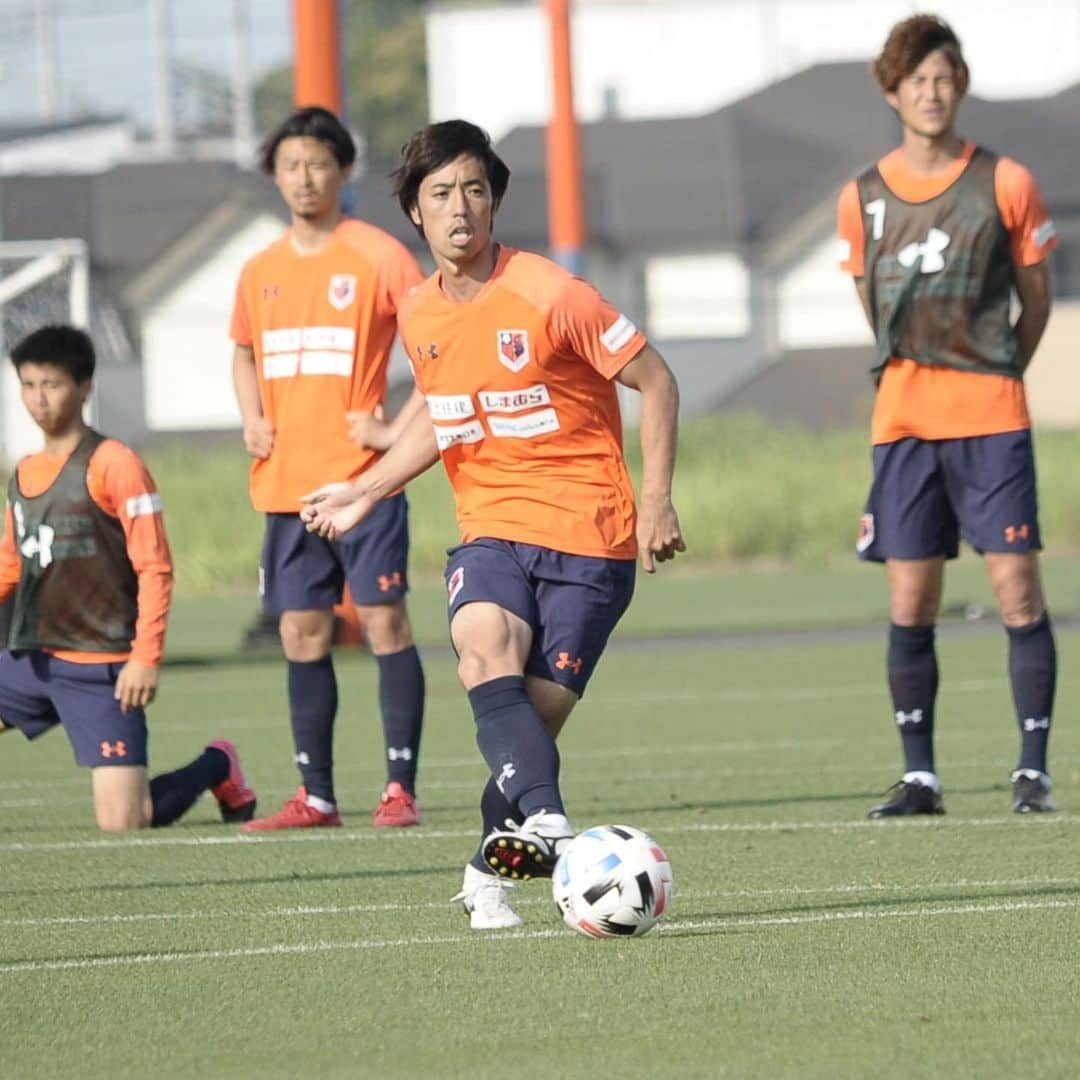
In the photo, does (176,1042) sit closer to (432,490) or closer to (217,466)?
(432,490)

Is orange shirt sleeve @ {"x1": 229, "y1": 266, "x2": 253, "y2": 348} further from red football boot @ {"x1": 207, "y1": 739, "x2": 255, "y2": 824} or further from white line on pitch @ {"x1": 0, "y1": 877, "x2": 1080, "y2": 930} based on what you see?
white line on pitch @ {"x1": 0, "y1": 877, "x2": 1080, "y2": 930}

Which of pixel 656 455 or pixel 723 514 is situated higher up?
pixel 656 455

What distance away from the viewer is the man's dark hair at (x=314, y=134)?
348 inches

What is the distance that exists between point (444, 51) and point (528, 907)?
65645 millimetres

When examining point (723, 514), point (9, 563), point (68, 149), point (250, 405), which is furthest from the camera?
point (68, 149)

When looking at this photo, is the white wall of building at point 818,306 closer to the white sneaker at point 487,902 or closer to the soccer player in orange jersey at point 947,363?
the soccer player in orange jersey at point 947,363

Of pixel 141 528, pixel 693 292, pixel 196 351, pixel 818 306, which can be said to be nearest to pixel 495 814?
pixel 141 528

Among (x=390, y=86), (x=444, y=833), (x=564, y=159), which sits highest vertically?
(x=390, y=86)

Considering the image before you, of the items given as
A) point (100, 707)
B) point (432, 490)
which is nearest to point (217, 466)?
point (432, 490)

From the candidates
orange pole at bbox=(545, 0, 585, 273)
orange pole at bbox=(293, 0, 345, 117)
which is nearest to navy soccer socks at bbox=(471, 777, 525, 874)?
orange pole at bbox=(293, 0, 345, 117)

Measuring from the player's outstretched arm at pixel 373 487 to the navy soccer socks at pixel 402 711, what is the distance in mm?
1948

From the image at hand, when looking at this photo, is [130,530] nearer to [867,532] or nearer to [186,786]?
[186,786]

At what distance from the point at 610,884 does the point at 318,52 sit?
41.2 feet

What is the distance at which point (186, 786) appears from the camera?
29.2 ft
